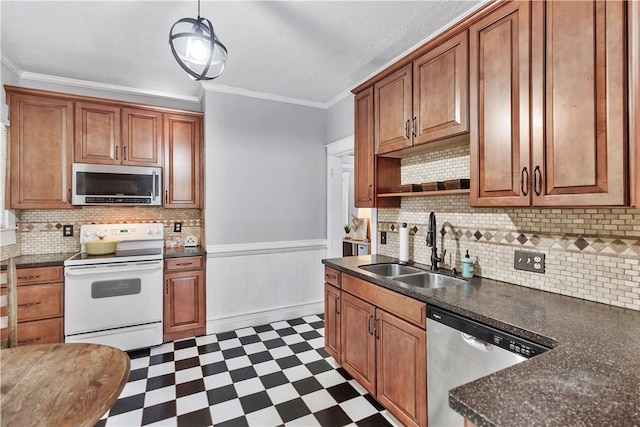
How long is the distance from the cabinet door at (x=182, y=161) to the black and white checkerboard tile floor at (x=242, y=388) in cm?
154

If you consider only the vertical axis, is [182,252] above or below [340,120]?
below

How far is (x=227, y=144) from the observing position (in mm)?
3361

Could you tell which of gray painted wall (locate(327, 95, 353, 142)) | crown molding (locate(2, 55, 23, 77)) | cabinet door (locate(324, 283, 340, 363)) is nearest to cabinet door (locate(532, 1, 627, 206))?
cabinet door (locate(324, 283, 340, 363))

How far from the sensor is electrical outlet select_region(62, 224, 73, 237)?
321 cm

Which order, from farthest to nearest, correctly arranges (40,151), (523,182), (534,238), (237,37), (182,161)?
(182,161) < (40,151) < (237,37) < (534,238) < (523,182)

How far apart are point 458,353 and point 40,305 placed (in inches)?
131


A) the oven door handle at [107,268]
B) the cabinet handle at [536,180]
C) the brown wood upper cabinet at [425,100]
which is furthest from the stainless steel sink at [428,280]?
the oven door handle at [107,268]

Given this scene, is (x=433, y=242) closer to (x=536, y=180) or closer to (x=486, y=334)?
(x=536, y=180)

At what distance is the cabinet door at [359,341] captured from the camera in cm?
207

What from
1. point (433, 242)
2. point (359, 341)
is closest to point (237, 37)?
point (433, 242)

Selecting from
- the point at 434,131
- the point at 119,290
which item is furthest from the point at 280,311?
the point at 434,131

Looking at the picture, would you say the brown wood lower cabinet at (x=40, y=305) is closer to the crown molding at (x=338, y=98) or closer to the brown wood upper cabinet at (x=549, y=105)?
the crown molding at (x=338, y=98)

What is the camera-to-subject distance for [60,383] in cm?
104

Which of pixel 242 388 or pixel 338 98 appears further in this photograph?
pixel 338 98
